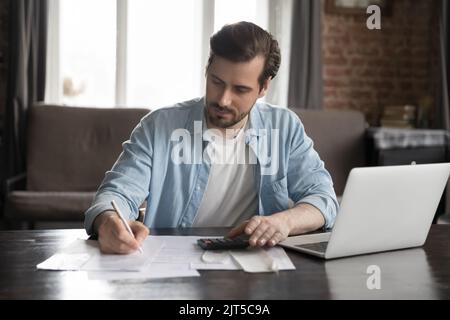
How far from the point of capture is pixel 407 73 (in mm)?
4656

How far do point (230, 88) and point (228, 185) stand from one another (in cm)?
31

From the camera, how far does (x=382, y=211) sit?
121 cm

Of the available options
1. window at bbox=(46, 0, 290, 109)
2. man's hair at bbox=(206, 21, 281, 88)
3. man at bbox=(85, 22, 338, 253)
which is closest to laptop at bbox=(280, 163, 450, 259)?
man at bbox=(85, 22, 338, 253)

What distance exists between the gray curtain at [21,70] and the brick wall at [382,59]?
2.05 metres

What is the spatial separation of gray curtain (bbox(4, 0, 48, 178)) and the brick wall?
2.05 m

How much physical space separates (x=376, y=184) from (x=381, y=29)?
3676mm

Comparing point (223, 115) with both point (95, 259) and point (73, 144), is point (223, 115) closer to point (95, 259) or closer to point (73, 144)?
point (95, 259)

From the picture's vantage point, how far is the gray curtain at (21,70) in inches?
153

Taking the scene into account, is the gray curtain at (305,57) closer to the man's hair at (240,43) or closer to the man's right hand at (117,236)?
the man's hair at (240,43)

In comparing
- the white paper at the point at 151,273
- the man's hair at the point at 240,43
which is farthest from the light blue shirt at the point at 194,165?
the white paper at the point at 151,273

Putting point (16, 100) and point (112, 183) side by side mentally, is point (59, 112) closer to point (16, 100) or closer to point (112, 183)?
point (16, 100)

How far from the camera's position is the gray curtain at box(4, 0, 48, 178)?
388cm

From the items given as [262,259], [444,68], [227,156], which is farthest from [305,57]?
[262,259]

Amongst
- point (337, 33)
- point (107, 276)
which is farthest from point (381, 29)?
point (107, 276)
